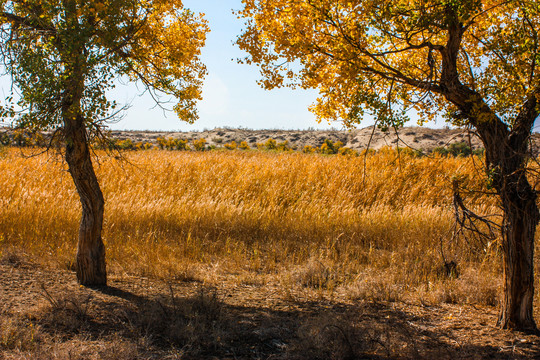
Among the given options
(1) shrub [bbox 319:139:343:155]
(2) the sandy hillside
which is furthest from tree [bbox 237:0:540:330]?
(2) the sandy hillside

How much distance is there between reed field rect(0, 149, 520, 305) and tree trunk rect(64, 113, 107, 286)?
0.59 metres

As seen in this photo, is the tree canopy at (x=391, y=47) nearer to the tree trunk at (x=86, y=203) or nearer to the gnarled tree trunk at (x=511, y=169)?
the gnarled tree trunk at (x=511, y=169)

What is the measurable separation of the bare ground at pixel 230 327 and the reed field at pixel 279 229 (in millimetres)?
626

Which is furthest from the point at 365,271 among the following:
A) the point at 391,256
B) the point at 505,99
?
the point at 505,99

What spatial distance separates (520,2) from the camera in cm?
443

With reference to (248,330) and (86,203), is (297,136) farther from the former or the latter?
(248,330)

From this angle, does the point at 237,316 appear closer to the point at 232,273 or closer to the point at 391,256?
the point at 232,273

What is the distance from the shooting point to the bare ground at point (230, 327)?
4.16 m

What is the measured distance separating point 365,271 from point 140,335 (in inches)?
153

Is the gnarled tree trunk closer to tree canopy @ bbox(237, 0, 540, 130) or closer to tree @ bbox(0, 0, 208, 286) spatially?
tree canopy @ bbox(237, 0, 540, 130)

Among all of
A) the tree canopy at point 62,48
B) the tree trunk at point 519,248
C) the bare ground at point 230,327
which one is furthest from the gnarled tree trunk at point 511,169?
the tree canopy at point 62,48

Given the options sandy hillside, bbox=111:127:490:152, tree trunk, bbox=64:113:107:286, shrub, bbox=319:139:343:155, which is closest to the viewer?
tree trunk, bbox=64:113:107:286

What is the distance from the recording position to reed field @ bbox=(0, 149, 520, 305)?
256 inches

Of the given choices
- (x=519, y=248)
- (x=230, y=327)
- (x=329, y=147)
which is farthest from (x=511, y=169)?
(x=329, y=147)
